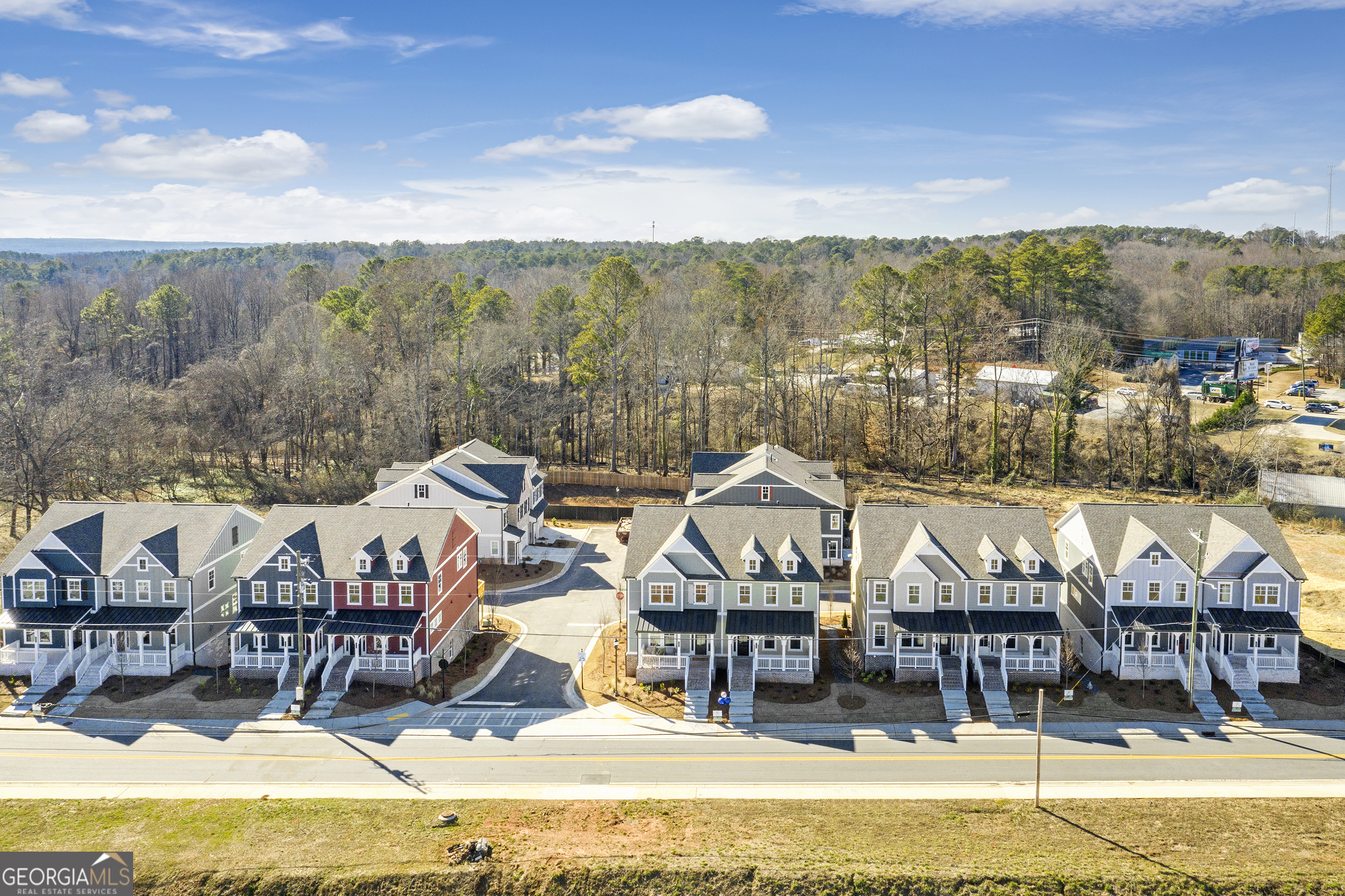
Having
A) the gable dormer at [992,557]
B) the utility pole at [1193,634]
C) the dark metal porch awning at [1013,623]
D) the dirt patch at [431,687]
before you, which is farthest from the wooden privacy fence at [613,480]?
the utility pole at [1193,634]

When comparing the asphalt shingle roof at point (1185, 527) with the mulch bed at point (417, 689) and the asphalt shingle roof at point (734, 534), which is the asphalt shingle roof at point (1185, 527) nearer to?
the asphalt shingle roof at point (734, 534)

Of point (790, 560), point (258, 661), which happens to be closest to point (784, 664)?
point (790, 560)

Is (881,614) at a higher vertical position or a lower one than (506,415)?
lower

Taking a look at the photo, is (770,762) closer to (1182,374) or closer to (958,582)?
(958,582)

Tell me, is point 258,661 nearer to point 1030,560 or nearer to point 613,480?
point 1030,560

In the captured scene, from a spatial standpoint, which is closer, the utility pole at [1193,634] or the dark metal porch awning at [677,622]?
the utility pole at [1193,634]

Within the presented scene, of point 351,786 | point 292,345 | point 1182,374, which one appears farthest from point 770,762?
point 1182,374

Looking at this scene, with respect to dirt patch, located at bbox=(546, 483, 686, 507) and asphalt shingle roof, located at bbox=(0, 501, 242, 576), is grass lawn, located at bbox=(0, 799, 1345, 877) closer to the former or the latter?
asphalt shingle roof, located at bbox=(0, 501, 242, 576)
